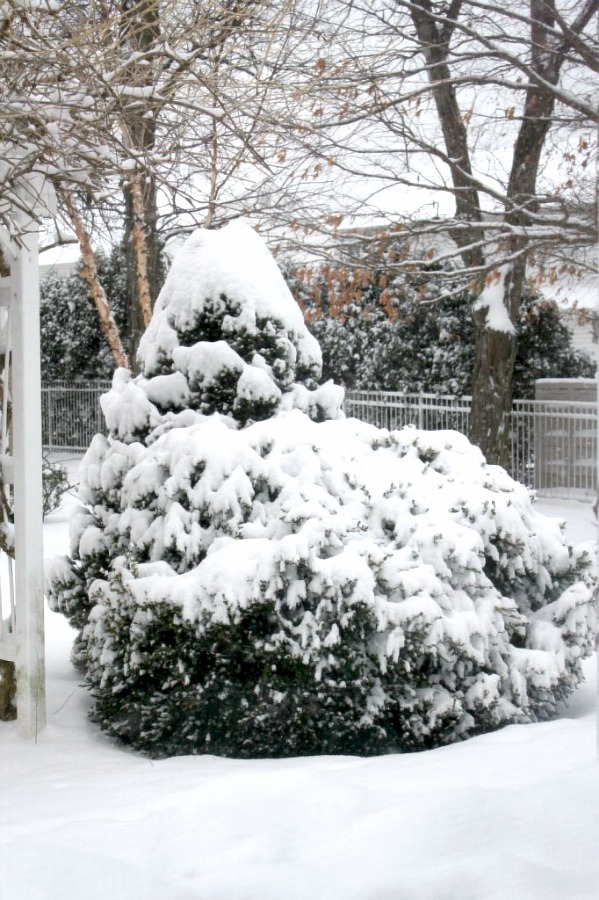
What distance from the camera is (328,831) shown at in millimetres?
2674

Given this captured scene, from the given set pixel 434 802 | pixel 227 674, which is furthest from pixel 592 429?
pixel 434 802

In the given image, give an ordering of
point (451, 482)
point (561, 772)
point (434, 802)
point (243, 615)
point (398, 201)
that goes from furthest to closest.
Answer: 1. point (398, 201)
2. point (451, 482)
3. point (243, 615)
4. point (561, 772)
5. point (434, 802)

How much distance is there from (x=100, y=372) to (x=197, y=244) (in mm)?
13942

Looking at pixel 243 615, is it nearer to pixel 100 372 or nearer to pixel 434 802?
pixel 434 802

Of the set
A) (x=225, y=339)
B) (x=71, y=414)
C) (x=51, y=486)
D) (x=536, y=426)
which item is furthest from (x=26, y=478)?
(x=71, y=414)

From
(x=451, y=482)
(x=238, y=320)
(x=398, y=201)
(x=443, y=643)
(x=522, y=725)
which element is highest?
(x=398, y=201)

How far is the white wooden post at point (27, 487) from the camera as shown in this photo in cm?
450

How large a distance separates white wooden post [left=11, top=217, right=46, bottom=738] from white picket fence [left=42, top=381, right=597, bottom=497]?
8.76 metres

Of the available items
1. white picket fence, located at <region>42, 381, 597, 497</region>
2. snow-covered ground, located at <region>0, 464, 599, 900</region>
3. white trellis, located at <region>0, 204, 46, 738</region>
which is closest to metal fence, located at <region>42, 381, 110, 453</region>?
white picket fence, located at <region>42, 381, 597, 497</region>

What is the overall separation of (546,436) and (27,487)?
9.92 m

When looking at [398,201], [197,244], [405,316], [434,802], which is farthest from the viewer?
[398,201]

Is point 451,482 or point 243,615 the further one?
point 451,482

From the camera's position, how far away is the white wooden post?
4500 millimetres

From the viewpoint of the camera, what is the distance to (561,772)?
305 cm
